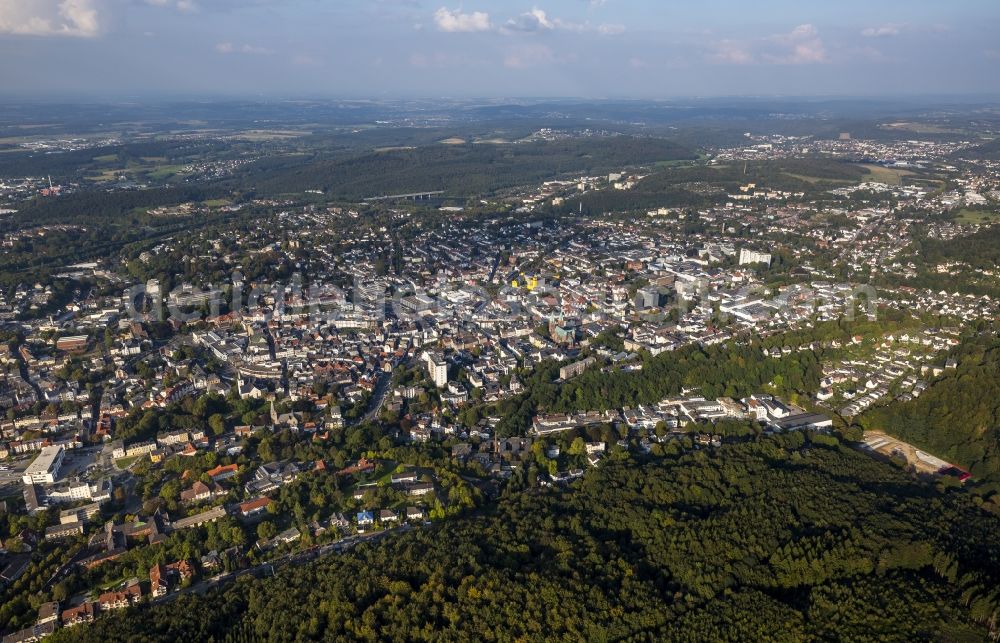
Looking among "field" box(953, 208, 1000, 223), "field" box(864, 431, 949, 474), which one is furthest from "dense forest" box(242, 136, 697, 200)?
"field" box(864, 431, 949, 474)

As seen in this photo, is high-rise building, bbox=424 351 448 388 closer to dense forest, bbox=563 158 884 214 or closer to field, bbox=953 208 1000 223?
dense forest, bbox=563 158 884 214

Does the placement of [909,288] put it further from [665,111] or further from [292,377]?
→ [665,111]

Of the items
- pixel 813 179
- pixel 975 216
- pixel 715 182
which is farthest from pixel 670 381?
pixel 813 179

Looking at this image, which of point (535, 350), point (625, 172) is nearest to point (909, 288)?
point (535, 350)

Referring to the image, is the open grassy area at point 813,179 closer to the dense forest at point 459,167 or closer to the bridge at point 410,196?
the dense forest at point 459,167

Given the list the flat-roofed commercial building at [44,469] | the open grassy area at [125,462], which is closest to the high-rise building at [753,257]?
the open grassy area at [125,462]

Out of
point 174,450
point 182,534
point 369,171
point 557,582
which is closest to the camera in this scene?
point 557,582
